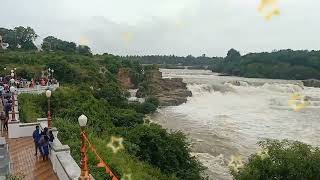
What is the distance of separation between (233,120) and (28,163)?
32.7 metres

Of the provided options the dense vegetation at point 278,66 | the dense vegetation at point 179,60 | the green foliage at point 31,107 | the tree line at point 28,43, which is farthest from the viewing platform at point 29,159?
the dense vegetation at point 179,60

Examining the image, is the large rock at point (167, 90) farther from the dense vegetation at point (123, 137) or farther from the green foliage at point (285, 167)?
the green foliage at point (285, 167)

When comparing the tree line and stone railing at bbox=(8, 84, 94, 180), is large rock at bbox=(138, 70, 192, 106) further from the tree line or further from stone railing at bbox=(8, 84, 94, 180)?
stone railing at bbox=(8, 84, 94, 180)

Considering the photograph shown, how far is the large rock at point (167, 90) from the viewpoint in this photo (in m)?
60.8

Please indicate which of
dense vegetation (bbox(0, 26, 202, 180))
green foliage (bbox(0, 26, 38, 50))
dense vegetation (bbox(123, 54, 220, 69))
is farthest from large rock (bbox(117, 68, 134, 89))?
dense vegetation (bbox(123, 54, 220, 69))

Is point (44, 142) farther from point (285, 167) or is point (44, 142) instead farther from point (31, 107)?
point (31, 107)

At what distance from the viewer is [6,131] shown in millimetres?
17562

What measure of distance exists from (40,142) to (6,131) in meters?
4.62

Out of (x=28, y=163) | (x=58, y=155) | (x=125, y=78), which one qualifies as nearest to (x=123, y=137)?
(x=28, y=163)

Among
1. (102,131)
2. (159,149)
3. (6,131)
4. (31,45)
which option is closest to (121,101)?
(102,131)

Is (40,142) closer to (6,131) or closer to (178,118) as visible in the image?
(6,131)

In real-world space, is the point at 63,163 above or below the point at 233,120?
above

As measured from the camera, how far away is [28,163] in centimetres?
1329

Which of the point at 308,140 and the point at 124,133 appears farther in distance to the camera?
the point at 308,140
